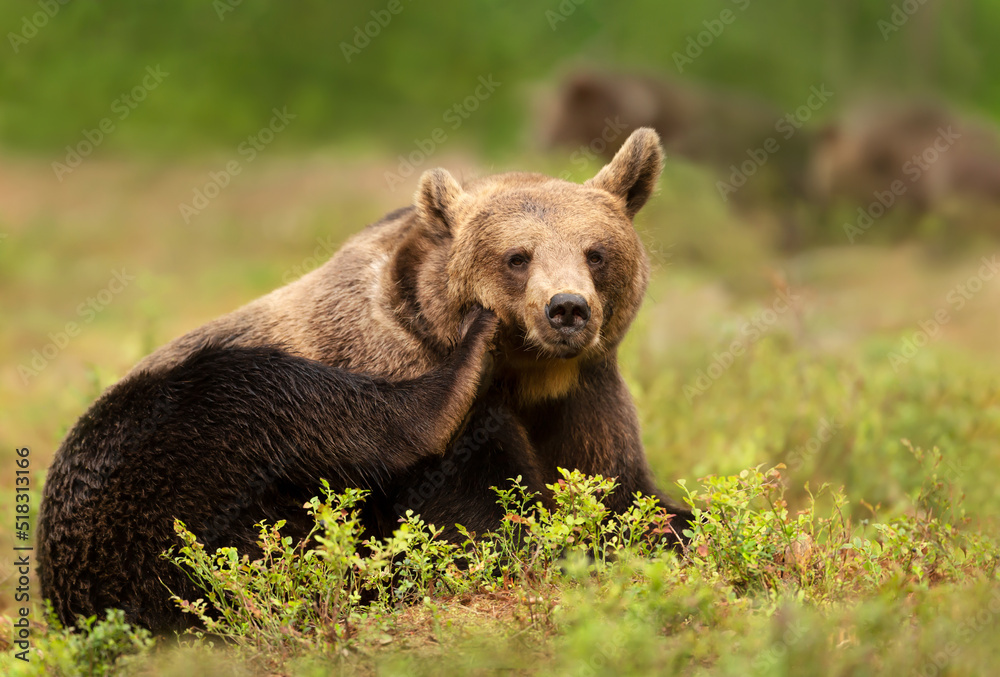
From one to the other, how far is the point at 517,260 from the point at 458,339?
45 cm

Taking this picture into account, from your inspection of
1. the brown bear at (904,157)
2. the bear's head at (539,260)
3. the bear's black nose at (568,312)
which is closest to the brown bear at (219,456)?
the bear's head at (539,260)

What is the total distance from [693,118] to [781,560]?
44.4 feet

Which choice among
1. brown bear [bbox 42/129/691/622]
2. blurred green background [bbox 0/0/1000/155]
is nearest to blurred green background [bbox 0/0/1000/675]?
blurred green background [bbox 0/0/1000/155]

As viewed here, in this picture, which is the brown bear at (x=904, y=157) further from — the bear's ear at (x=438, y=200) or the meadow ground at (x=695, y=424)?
the bear's ear at (x=438, y=200)

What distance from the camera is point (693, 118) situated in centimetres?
1659

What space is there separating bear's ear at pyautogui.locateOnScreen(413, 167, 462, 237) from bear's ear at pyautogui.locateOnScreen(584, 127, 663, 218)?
2.23 feet

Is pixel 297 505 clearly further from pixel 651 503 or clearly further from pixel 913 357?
pixel 913 357

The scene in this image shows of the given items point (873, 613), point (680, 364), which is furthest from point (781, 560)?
point (680, 364)

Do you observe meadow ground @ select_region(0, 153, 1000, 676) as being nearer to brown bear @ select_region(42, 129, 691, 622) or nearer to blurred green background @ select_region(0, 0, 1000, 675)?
blurred green background @ select_region(0, 0, 1000, 675)

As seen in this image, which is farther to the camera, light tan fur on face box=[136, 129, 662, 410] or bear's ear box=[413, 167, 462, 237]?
bear's ear box=[413, 167, 462, 237]

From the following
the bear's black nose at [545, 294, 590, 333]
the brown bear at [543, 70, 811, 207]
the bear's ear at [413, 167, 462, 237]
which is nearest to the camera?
the bear's black nose at [545, 294, 590, 333]

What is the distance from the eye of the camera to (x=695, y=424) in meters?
7.62

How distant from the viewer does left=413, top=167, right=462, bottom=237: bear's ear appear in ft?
15.6

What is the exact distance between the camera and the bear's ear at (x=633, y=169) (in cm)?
484
